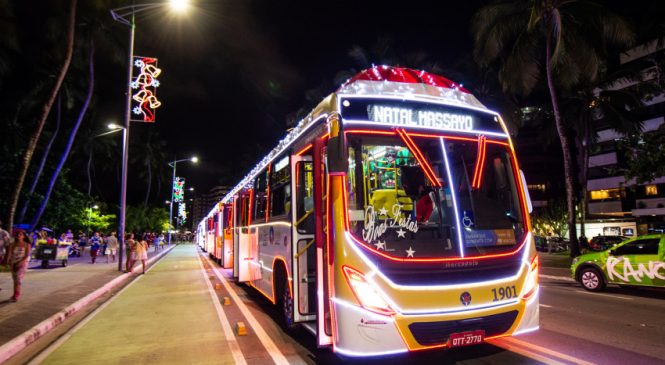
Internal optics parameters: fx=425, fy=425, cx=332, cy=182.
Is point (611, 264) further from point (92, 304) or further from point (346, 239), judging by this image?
point (92, 304)

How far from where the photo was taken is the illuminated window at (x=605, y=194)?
56869mm

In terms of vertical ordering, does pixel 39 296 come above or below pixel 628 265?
below

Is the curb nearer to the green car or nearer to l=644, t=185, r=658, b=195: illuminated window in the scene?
the green car

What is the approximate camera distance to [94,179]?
57.4 metres

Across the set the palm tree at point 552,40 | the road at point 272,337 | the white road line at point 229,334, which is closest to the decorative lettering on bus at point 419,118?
the road at point 272,337

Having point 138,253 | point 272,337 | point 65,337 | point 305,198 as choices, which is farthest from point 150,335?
point 138,253

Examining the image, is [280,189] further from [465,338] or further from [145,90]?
[145,90]

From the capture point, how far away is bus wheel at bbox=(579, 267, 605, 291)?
11.6m

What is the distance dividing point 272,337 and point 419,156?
3.79 meters

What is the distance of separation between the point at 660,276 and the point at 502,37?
15.6 m

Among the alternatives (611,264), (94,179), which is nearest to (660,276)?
(611,264)

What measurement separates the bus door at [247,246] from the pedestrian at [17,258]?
16.6 feet

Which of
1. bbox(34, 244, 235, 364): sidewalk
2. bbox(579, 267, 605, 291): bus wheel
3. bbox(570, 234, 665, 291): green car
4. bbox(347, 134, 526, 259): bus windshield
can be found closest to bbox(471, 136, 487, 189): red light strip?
bbox(347, 134, 526, 259): bus windshield

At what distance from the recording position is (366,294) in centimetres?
436
